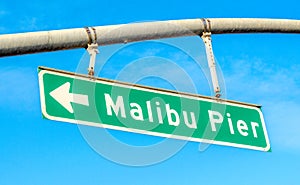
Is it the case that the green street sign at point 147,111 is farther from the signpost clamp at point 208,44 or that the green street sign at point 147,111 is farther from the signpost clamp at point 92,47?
the signpost clamp at point 208,44

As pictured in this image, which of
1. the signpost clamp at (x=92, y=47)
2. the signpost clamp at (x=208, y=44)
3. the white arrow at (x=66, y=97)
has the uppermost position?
the signpost clamp at (x=208, y=44)

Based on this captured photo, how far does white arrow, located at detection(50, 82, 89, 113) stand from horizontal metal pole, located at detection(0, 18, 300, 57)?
425 millimetres

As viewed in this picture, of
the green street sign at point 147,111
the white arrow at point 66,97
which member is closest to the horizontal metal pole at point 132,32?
the green street sign at point 147,111

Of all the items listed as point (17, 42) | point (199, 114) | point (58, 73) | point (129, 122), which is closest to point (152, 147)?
point (129, 122)

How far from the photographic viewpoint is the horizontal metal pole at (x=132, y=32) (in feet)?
16.6

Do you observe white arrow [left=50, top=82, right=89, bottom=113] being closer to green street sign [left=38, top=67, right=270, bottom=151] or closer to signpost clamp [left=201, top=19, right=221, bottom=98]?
green street sign [left=38, top=67, right=270, bottom=151]

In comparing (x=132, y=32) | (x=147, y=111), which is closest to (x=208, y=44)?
(x=132, y=32)

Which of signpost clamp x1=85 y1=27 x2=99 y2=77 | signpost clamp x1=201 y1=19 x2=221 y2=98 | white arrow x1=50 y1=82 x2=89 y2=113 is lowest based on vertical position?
white arrow x1=50 y1=82 x2=89 y2=113

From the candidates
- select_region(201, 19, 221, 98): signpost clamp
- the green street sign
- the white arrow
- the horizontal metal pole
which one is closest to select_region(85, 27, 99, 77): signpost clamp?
the horizontal metal pole

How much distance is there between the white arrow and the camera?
16.2ft

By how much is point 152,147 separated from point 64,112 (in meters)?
0.82

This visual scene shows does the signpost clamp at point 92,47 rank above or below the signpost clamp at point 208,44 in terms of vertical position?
below

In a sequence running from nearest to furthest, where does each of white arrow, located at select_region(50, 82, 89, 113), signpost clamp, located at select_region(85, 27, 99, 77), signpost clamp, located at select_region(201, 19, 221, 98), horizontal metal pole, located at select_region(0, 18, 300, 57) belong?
1. white arrow, located at select_region(50, 82, 89, 113)
2. horizontal metal pole, located at select_region(0, 18, 300, 57)
3. signpost clamp, located at select_region(85, 27, 99, 77)
4. signpost clamp, located at select_region(201, 19, 221, 98)

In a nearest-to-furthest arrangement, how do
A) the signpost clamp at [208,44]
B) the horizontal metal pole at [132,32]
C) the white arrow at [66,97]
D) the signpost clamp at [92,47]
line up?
1. the white arrow at [66,97]
2. the horizontal metal pole at [132,32]
3. the signpost clamp at [92,47]
4. the signpost clamp at [208,44]
